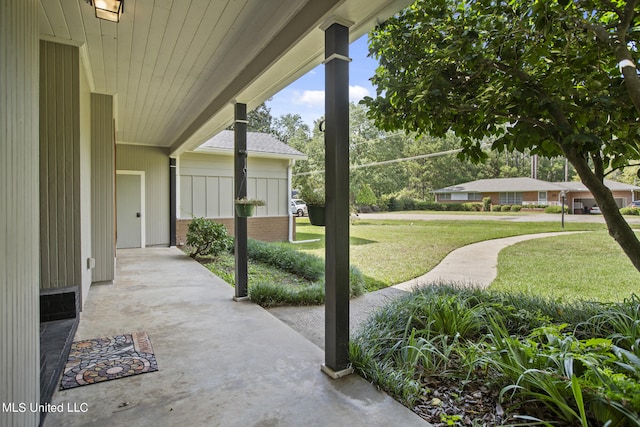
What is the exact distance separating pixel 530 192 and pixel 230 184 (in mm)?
7930

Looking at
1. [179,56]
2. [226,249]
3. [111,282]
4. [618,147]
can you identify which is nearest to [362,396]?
[618,147]

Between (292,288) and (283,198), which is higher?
(283,198)

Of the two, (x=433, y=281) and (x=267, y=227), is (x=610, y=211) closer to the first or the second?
(x=433, y=281)

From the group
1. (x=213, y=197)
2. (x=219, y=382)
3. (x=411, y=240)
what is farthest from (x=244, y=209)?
(x=213, y=197)

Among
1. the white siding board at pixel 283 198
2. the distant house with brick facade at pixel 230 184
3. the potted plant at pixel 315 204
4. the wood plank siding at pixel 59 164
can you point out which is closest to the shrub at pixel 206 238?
the distant house with brick facade at pixel 230 184

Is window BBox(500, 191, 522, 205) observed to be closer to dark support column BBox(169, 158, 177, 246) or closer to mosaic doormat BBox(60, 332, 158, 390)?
mosaic doormat BBox(60, 332, 158, 390)

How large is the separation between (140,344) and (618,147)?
382 cm

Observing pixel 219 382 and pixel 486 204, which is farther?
pixel 486 204

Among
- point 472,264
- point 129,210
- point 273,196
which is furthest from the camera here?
point 273,196

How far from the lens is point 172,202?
956cm

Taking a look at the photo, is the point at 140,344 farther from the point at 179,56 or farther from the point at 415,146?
the point at 415,146

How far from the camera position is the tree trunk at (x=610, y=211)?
229 centimetres

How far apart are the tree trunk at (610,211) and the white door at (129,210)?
9.31 metres

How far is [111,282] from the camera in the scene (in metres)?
5.26
